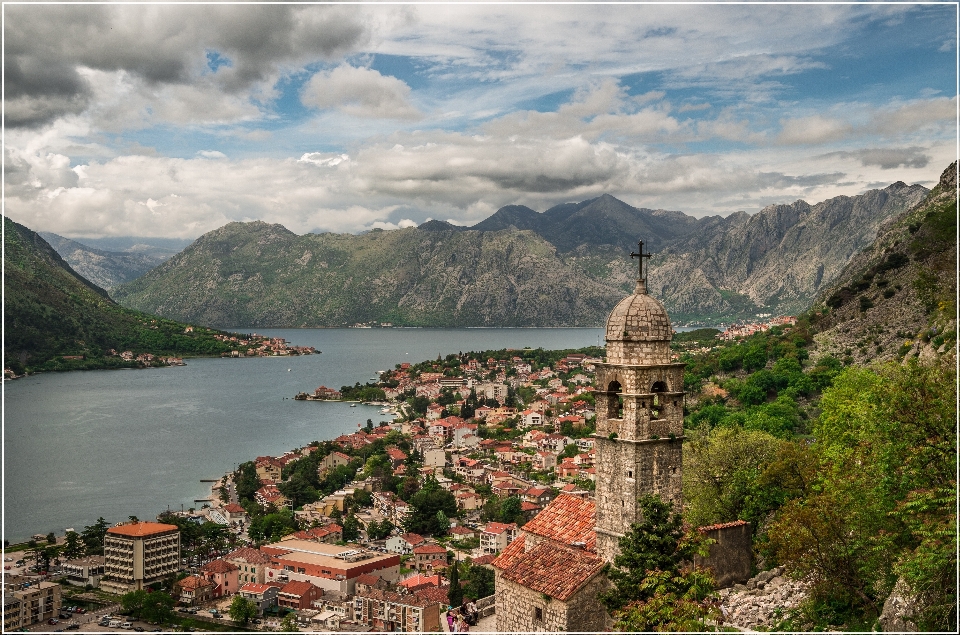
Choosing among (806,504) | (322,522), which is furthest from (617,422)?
(322,522)

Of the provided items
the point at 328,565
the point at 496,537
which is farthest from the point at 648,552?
the point at 496,537

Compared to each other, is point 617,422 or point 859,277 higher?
point 859,277

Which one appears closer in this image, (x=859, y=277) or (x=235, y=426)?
(x=859, y=277)

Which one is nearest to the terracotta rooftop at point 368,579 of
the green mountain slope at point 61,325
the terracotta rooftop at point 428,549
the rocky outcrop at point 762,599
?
the terracotta rooftop at point 428,549

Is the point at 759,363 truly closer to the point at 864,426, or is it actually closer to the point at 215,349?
the point at 864,426

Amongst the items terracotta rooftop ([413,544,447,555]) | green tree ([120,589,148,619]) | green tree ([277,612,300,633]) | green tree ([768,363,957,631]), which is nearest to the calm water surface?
green tree ([120,589,148,619])

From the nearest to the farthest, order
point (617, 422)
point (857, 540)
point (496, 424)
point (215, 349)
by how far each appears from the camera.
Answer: point (857, 540)
point (617, 422)
point (496, 424)
point (215, 349)

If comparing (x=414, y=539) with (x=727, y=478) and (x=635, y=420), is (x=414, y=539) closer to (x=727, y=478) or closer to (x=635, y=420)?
(x=727, y=478)

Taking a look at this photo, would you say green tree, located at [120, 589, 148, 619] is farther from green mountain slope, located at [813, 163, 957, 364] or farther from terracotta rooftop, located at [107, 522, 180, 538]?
green mountain slope, located at [813, 163, 957, 364]
